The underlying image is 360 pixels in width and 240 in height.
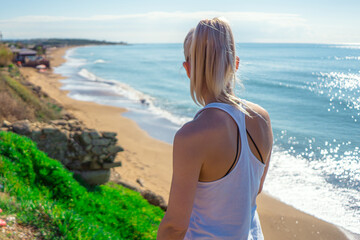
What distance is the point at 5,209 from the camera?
337 cm

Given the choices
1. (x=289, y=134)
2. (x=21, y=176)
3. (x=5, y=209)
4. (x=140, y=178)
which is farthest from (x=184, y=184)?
(x=289, y=134)

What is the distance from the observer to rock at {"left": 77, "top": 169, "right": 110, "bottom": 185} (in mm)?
6356

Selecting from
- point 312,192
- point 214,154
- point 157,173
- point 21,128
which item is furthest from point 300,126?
point 214,154

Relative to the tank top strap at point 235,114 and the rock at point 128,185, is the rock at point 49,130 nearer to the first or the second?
the rock at point 128,185

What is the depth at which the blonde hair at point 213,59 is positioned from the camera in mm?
1306

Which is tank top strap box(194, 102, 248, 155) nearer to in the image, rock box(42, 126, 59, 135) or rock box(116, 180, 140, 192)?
rock box(42, 126, 59, 135)

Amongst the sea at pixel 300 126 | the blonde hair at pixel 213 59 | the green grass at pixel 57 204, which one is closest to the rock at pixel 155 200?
the green grass at pixel 57 204

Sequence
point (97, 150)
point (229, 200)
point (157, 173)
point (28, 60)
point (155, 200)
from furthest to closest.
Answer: point (28, 60) → point (157, 173) → point (155, 200) → point (97, 150) → point (229, 200)

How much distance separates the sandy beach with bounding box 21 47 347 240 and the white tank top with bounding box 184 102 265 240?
19.2 ft

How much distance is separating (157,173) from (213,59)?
28.9ft

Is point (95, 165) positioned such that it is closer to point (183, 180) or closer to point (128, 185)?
point (128, 185)

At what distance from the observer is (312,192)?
8.48 m

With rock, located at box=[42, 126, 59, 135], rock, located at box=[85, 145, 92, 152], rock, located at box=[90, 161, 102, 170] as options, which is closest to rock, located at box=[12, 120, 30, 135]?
rock, located at box=[42, 126, 59, 135]

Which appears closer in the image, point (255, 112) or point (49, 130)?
point (255, 112)
